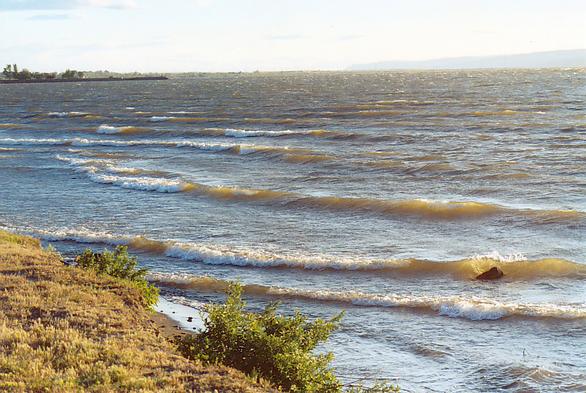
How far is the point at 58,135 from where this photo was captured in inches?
2350

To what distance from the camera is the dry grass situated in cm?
796

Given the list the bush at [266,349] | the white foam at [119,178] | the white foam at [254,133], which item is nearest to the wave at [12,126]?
the white foam at [254,133]

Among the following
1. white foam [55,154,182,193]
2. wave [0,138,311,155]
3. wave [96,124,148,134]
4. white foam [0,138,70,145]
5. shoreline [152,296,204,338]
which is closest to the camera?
shoreline [152,296,204,338]

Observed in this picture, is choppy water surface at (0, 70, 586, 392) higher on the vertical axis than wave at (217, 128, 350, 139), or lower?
lower

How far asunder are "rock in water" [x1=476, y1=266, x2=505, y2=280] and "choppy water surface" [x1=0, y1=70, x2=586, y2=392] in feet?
1.07

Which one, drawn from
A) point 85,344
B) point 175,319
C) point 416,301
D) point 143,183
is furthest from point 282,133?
point 85,344

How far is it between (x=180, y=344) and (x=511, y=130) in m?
41.1

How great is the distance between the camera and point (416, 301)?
14.8m

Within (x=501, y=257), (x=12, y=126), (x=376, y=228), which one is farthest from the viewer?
(x=12, y=126)

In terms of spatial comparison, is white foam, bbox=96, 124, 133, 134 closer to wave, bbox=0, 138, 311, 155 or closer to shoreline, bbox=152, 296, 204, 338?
wave, bbox=0, 138, 311, 155

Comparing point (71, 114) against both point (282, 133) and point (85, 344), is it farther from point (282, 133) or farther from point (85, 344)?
point (85, 344)

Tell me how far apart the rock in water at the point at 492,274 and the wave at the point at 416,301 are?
1518 mm

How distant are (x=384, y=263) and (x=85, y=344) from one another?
981 cm

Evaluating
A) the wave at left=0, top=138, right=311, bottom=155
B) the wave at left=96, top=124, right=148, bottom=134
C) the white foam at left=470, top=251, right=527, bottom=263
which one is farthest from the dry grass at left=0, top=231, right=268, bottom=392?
the wave at left=96, top=124, right=148, bottom=134
